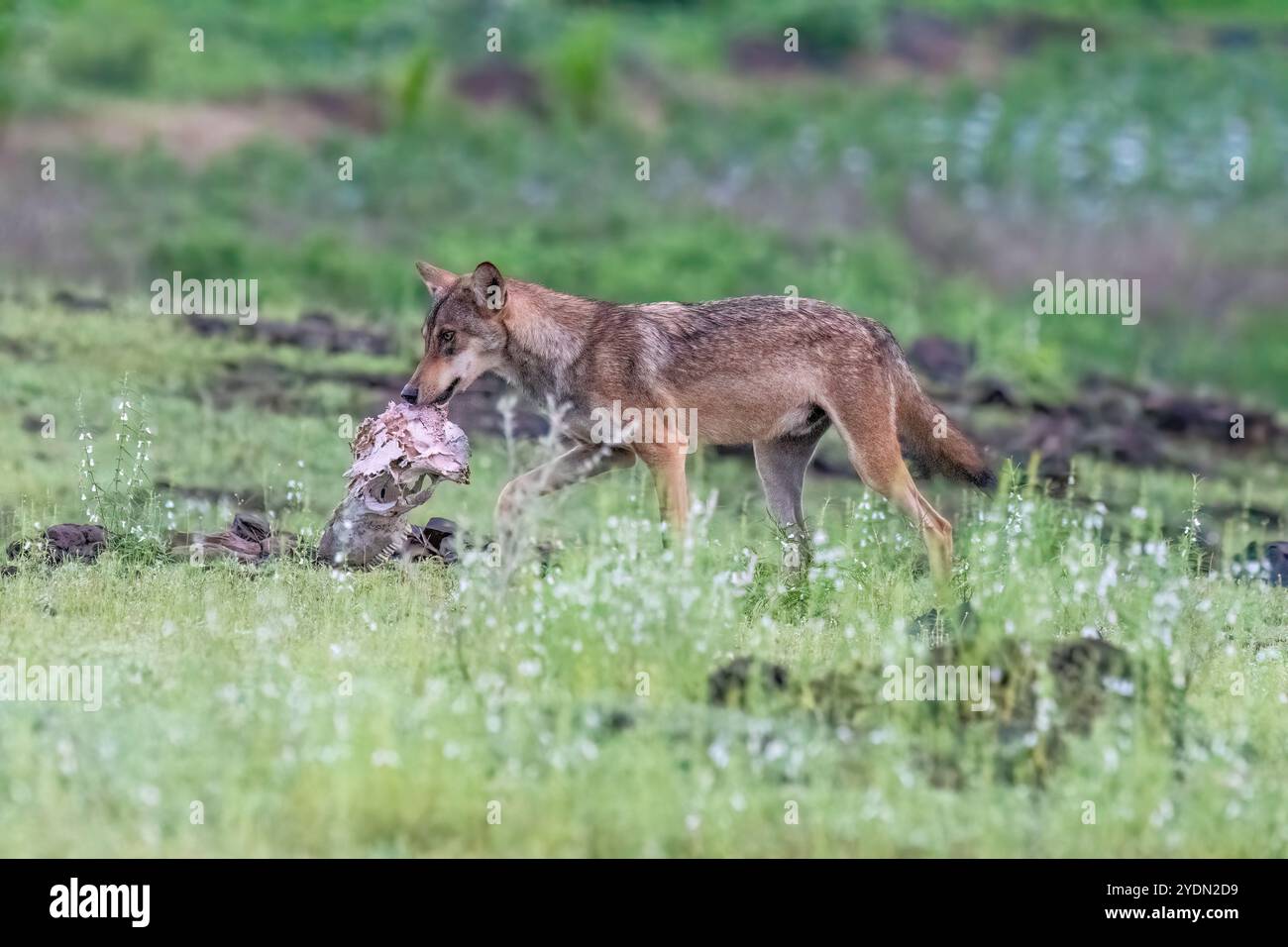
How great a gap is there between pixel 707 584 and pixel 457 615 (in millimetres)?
1174

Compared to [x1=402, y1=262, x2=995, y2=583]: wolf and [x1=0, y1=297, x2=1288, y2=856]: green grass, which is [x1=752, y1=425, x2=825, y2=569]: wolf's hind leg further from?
[x1=0, y1=297, x2=1288, y2=856]: green grass

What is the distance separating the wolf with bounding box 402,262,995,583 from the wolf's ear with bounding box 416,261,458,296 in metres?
0.01

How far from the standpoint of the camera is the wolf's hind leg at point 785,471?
473 inches

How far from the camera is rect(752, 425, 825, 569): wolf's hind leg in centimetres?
1202

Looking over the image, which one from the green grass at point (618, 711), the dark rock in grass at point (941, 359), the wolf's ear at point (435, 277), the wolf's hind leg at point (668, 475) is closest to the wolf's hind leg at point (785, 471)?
the green grass at point (618, 711)

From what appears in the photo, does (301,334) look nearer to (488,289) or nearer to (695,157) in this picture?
(488,289)

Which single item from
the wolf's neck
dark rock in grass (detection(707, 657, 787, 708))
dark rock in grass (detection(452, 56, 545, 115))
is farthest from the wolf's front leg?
dark rock in grass (detection(452, 56, 545, 115))

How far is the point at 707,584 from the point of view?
31.7ft

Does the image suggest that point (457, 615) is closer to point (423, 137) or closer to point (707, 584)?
point (707, 584)

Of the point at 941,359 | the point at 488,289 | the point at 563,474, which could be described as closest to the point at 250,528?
the point at 563,474

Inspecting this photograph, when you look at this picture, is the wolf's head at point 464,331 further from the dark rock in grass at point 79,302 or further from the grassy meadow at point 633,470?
the dark rock in grass at point 79,302

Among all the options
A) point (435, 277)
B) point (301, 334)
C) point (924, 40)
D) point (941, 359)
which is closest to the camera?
point (435, 277)

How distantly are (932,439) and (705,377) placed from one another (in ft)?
4.60

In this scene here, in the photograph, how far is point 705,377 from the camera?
1169 centimetres
